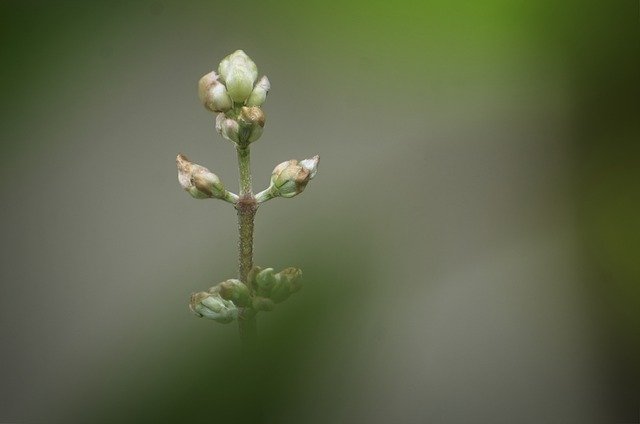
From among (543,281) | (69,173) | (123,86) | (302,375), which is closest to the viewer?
(302,375)

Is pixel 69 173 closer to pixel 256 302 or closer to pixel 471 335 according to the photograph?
pixel 471 335

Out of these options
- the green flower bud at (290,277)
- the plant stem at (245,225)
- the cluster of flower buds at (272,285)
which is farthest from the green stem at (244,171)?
the green flower bud at (290,277)

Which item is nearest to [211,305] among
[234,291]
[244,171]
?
[234,291]

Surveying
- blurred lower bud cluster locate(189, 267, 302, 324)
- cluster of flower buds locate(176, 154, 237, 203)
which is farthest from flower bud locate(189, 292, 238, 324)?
cluster of flower buds locate(176, 154, 237, 203)

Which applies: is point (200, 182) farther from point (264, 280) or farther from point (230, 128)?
point (264, 280)

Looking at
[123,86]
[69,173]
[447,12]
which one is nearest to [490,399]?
[447,12]
